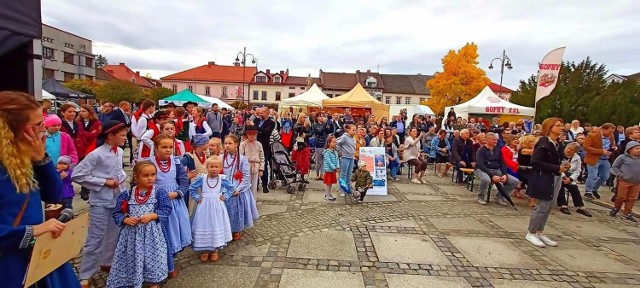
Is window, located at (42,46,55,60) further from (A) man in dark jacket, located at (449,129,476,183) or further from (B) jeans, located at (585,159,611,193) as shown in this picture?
(B) jeans, located at (585,159,611,193)

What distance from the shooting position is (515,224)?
6.16 meters

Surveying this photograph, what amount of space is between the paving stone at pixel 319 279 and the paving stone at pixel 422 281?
38cm

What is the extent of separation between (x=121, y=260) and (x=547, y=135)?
19.0ft

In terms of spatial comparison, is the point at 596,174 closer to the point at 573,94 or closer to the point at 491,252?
the point at 491,252

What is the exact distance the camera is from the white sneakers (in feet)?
16.8

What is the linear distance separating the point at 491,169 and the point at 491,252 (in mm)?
3217

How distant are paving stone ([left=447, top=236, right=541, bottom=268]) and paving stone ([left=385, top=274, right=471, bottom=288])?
0.67 metres

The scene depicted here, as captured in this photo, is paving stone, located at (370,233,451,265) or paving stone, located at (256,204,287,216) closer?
paving stone, located at (370,233,451,265)

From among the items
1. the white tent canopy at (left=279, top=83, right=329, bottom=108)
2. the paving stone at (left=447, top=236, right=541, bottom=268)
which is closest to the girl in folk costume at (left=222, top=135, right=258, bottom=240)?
the paving stone at (left=447, top=236, right=541, bottom=268)

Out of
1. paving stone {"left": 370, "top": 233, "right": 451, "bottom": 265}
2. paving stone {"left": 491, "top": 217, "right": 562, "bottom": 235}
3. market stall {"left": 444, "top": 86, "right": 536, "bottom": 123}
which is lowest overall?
paving stone {"left": 370, "top": 233, "right": 451, "bottom": 265}

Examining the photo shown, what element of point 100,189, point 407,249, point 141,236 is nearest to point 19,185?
point 141,236

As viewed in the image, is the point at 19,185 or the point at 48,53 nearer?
the point at 19,185

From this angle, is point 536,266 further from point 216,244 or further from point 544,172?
point 216,244

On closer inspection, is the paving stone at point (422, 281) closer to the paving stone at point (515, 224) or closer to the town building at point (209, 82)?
the paving stone at point (515, 224)
